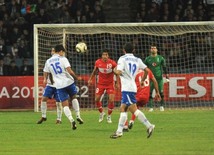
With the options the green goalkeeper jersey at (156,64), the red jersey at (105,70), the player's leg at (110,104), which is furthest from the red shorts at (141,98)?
the green goalkeeper jersey at (156,64)

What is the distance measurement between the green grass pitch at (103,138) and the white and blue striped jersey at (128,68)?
3.49ft

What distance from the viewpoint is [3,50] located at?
30156mm

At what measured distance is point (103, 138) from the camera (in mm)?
15391

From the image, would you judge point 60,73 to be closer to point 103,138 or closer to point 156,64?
point 103,138

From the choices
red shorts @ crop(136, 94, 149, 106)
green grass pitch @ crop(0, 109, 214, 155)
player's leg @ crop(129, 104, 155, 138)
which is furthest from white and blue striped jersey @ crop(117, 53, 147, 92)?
red shorts @ crop(136, 94, 149, 106)

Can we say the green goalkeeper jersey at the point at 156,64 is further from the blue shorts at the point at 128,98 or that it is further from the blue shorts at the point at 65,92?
the blue shorts at the point at 128,98

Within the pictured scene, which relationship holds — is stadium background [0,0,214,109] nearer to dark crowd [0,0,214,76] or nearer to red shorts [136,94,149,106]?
dark crowd [0,0,214,76]

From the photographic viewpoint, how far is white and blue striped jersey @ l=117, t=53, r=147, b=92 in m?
15.4

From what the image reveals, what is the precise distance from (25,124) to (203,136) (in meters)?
5.63

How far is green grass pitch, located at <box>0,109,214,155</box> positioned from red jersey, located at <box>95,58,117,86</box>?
3.61 feet

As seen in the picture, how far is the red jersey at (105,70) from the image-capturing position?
20484mm

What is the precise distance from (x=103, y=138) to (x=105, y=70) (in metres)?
5.38

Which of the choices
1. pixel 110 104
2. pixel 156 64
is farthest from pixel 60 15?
pixel 110 104

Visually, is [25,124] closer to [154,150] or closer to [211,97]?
[154,150]
